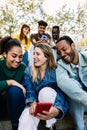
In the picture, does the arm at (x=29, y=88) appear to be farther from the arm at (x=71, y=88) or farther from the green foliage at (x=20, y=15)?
the green foliage at (x=20, y=15)

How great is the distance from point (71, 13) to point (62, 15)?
84 cm

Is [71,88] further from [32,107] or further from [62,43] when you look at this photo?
[62,43]

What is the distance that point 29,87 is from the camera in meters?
4.06

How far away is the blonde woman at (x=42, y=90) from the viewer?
12.2ft

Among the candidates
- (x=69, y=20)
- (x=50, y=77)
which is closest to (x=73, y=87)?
(x=50, y=77)

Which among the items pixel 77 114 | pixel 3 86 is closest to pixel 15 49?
pixel 3 86

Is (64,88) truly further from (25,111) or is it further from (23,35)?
(23,35)

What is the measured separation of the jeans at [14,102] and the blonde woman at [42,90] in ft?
0.30

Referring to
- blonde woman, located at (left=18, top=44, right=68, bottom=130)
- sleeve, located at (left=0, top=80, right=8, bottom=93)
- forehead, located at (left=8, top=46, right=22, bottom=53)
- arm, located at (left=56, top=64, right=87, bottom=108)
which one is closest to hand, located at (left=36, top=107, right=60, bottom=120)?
blonde woman, located at (left=18, top=44, right=68, bottom=130)

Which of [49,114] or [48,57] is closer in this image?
[49,114]

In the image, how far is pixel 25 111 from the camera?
3811mm

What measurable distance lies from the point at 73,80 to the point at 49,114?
0.55 metres

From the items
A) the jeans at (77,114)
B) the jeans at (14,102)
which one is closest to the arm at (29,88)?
the jeans at (14,102)

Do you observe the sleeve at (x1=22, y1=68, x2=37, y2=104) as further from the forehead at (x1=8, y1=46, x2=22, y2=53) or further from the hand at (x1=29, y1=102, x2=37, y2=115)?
the forehead at (x1=8, y1=46, x2=22, y2=53)
